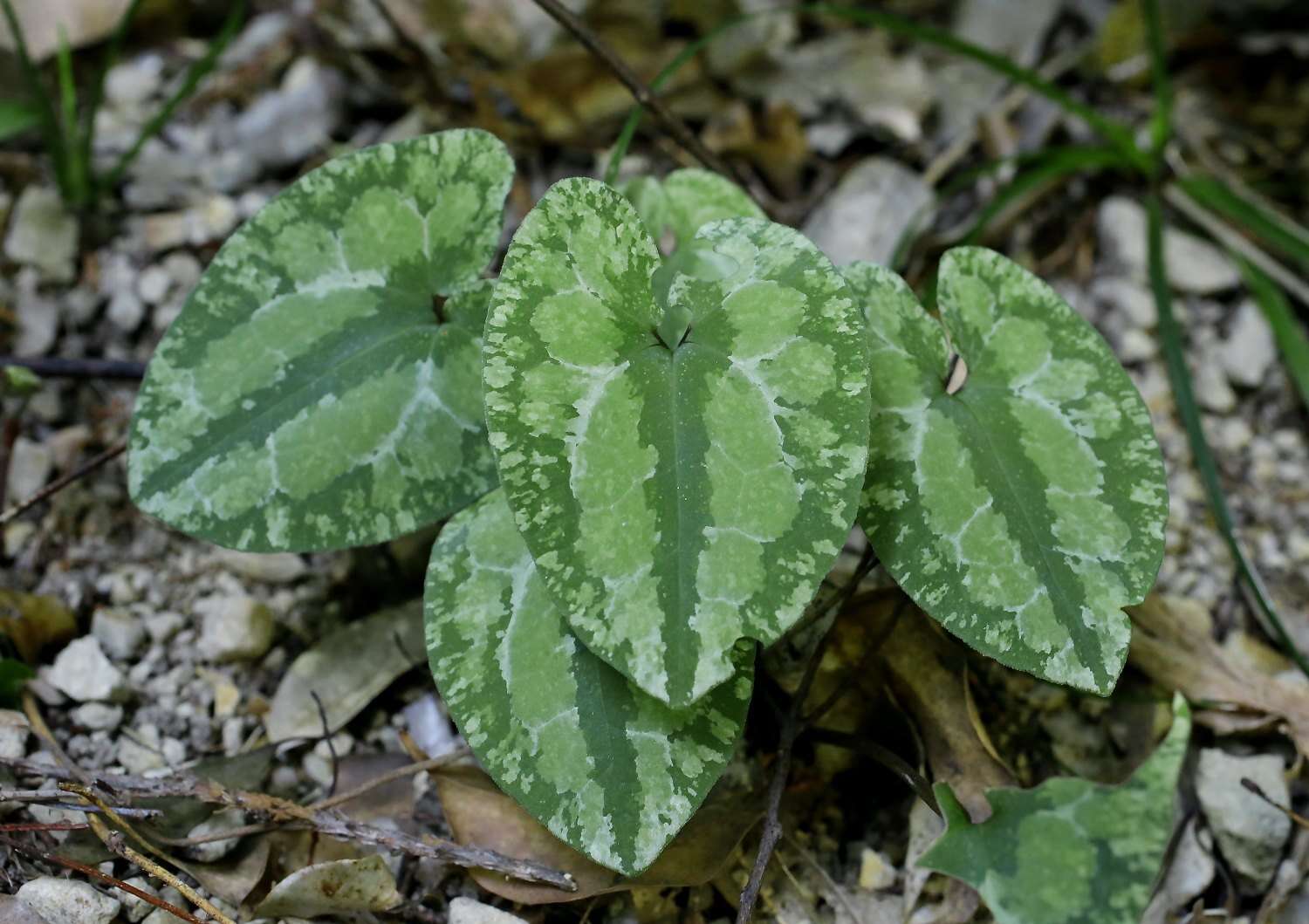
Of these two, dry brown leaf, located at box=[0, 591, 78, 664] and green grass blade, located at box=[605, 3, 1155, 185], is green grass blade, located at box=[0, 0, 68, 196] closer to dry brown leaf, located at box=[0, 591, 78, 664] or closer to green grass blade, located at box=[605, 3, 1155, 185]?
dry brown leaf, located at box=[0, 591, 78, 664]

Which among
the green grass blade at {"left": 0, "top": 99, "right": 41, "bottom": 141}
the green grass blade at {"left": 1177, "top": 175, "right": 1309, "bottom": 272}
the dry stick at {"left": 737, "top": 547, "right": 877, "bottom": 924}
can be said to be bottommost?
the dry stick at {"left": 737, "top": 547, "right": 877, "bottom": 924}

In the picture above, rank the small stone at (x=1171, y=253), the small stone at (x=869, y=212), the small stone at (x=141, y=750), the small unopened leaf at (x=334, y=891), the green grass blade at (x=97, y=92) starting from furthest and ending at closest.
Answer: the small stone at (x=1171, y=253) < the small stone at (x=869, y=212) < the green grass blade at (x=97, y=92) < the small stone at (x=141, y=750) < the small unopened leaf at (x=334, y=891)

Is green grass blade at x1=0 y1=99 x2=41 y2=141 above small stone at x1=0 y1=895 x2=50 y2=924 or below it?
above

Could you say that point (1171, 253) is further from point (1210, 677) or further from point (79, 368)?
point (79, 368)

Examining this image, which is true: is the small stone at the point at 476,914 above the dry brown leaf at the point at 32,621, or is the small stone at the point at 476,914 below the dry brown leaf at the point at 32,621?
below

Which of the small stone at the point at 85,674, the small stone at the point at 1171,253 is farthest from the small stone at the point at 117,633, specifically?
the small stone at the point at 1171,253

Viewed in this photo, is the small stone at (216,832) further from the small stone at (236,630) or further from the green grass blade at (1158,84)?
the green grass blade at (1158,84)

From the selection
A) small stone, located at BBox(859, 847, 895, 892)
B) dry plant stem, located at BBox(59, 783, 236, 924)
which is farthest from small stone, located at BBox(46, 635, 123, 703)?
small stone, located at BBox(859, 847, 895, 892)
